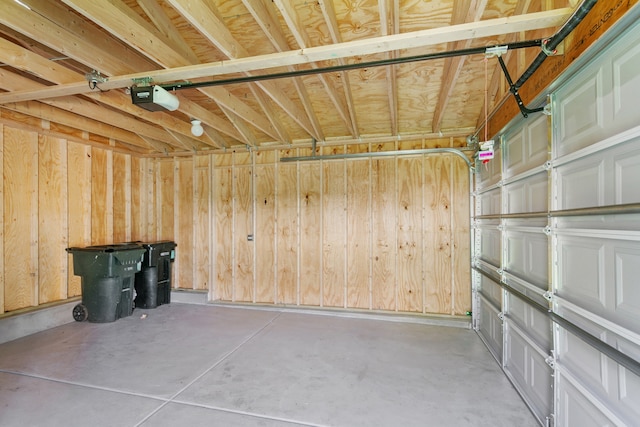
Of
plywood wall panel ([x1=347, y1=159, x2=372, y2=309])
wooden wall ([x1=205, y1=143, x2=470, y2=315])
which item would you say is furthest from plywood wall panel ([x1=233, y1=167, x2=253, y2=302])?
plywood wall panel ([x1=347, y1=159, x2=372, y2=309])

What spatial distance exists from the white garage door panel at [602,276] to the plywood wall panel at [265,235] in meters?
3.69

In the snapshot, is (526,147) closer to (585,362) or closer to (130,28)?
(585,362)

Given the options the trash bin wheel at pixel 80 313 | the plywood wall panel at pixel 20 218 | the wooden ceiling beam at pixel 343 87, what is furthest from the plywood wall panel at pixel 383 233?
the plywood wall panel at pixel 20 218

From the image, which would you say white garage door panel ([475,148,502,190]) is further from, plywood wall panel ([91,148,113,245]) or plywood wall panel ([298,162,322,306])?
Result: plywood wall panel ([91,148,113,245])

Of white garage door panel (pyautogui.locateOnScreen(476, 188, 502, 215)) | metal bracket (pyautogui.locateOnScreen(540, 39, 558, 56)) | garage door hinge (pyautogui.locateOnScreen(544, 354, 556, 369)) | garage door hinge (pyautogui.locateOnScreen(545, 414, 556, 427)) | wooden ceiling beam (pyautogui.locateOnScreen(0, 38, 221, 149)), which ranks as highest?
wooden ceiling beam (pyautogui.locateOnScreen(0, 38, 221, 149))

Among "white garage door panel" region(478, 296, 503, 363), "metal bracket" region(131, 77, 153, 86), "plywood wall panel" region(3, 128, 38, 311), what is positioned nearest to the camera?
"metal bracket" region(131, 77, 153, 86)

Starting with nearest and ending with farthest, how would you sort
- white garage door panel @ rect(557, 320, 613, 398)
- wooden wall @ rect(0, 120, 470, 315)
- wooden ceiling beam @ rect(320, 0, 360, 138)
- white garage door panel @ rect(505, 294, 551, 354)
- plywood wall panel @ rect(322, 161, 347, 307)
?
1. white garage door panel @ rect(557, 320, 613, 398)
2. white garage door panel @ rect(505, 294, 551, 354)
3. wooden ceiling beam @ rect(320, 0, 360, 138)
4. wooden wall @ rect(0, 120, 470, 315)
5. plywood wall panel @ rect(322, 161, 347, 307)

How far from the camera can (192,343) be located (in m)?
3.28

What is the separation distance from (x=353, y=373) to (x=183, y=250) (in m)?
3.83

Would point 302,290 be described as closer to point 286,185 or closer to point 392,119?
point 286,185

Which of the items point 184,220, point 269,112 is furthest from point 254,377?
point 184,220

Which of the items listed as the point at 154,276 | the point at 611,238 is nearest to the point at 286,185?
the point at 154,276

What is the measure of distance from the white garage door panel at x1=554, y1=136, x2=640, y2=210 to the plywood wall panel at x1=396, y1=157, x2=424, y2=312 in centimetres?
224

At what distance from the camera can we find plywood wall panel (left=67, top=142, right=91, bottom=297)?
409 centimetres
